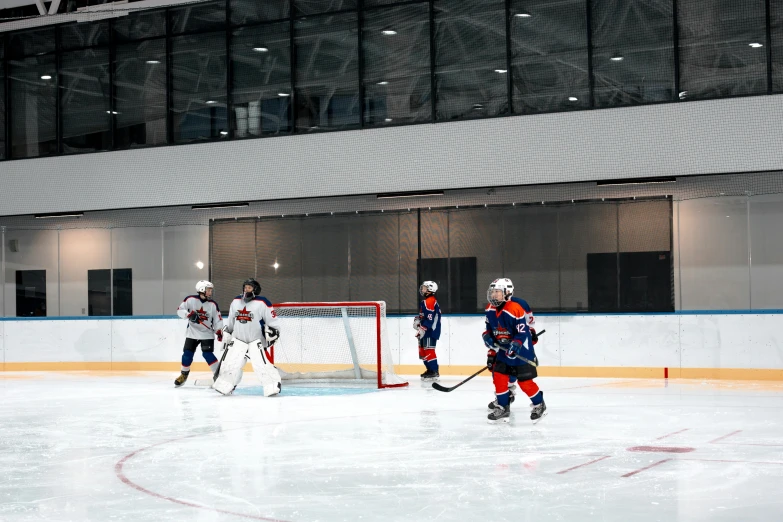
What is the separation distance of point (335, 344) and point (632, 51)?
5.77m

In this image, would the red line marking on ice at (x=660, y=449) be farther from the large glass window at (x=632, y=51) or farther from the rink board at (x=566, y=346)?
the large glass window at (x=632, y=51)

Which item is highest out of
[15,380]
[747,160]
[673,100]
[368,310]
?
[673,100]

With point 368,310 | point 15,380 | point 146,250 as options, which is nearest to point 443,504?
point 368,310

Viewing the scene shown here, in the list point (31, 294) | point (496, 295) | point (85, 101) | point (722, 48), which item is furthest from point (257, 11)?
point (496, 295)

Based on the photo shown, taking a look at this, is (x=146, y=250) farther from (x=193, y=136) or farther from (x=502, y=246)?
(x=502, y=246)

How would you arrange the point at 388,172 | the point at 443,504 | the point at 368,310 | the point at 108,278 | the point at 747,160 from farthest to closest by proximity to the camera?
1. the point at 108,278
2. the point at 388,172
3. the point at 747,160
4. the point at 368,310
5. the point at 443,504

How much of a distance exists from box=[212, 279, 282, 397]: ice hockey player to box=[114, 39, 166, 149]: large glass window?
661cm

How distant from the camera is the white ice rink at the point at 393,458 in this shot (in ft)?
A: 14.6

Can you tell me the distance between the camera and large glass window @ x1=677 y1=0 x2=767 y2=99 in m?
12.8

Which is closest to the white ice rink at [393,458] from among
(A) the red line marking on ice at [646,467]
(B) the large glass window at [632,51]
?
(A) the red line marking on ice at [646,467]

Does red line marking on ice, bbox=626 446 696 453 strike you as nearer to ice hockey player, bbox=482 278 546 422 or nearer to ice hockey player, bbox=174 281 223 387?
ice hockey player, bbox=482 278 546 422

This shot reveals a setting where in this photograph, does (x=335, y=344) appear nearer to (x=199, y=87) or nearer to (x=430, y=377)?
(x=430, y=377)

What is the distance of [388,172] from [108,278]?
4955 millimetres

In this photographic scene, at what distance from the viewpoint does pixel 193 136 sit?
630 inches
